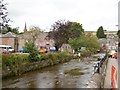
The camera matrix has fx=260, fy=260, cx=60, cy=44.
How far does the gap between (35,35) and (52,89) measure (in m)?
56.0

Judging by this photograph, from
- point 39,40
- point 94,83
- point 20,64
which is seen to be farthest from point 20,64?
point 39,40

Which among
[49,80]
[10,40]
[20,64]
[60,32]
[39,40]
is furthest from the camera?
[39,40]

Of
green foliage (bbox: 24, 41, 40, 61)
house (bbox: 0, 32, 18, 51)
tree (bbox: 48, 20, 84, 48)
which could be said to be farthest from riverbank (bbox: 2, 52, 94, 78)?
house (bbox: 0, 32, 18, 51)

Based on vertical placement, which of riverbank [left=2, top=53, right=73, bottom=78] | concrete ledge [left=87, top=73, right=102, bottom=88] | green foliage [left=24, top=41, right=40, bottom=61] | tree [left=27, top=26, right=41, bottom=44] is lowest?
riverbank [left=2, top=53, right=73, bottom=78]

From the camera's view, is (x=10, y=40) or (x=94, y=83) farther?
(x=10, y=40)

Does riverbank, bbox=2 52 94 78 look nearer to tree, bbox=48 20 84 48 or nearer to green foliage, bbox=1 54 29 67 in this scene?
green foliage, bbox=1 54 29 67

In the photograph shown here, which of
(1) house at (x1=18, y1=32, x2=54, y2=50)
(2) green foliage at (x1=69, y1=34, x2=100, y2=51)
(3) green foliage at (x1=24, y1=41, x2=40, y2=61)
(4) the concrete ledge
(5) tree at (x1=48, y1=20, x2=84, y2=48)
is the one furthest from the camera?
(1) house at (x1=18, y1=32, x2=54, y2=50)

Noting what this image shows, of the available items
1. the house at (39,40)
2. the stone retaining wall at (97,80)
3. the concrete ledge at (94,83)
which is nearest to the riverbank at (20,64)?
the stone retaining wall at (97,80)

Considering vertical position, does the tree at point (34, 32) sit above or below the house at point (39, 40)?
above

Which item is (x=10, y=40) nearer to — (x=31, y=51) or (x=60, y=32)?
(x=60, y=32)

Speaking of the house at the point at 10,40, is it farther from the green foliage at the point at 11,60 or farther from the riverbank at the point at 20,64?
the green foliage at the point at 11,60

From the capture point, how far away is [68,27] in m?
64.2

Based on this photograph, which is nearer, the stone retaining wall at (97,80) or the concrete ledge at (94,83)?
the concrete ledge at (94,83)

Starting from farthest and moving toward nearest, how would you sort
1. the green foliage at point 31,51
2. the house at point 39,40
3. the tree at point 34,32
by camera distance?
the house at point 39,40 < the tree at point 34,32 < the green foliage at point 31,51
